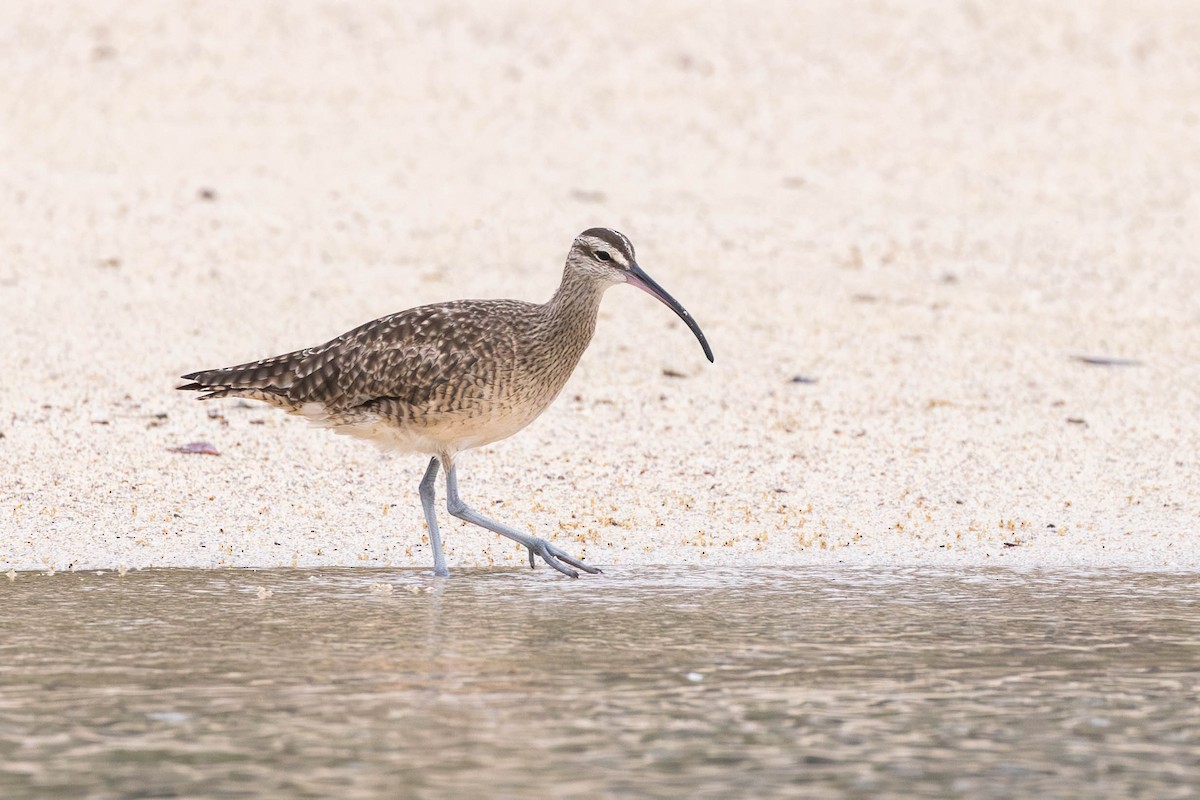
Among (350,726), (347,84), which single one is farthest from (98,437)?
(347,84)

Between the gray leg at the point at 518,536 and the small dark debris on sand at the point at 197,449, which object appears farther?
the small dark debris on sand at the point at 197,449

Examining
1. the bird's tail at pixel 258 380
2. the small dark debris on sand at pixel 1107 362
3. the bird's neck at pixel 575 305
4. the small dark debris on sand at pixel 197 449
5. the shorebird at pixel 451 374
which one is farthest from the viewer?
the small dark debris on sand at pixel 1107 362

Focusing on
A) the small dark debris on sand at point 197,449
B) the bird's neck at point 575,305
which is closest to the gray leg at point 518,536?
the bird's neck at point 575,305

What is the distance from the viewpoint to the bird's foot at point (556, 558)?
8195mm

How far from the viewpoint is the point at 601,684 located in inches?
249

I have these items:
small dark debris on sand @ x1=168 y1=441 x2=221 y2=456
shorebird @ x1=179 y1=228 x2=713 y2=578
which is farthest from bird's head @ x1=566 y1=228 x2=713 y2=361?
small dark debris on sand @ x1=168 y1=441 x2=221 y2=456

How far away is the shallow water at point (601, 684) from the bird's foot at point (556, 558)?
0.11 metres

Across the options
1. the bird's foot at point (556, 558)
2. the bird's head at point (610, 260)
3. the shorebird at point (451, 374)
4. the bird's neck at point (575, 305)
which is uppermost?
the bird's head at point (610, 260)

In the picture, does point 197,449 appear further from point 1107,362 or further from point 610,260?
point 1107,362

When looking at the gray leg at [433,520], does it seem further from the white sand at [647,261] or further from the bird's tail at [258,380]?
the bird's tail at [258,380]

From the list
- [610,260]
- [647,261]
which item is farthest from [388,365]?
[647,261]

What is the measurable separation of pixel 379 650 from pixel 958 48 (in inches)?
604

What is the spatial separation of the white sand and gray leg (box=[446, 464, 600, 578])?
257 millimetres

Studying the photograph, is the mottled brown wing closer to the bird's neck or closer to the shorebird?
the shorebird
